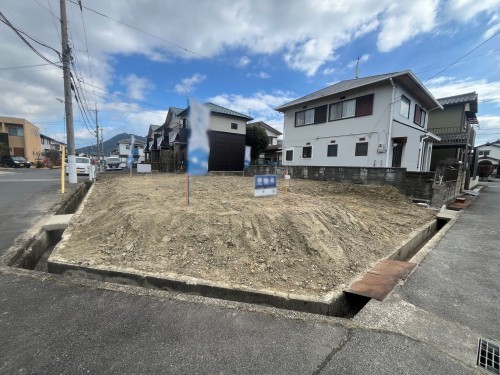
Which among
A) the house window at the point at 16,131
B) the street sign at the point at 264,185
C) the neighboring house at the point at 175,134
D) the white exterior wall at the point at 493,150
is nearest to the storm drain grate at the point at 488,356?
the street sign at the point at 264,185

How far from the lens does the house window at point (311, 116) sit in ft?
47.0

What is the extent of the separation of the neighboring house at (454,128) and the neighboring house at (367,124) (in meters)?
2.27

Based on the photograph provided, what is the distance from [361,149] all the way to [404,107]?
3.26 m

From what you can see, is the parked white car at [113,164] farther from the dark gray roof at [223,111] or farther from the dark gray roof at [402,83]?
the dark gray roof at [402,83]

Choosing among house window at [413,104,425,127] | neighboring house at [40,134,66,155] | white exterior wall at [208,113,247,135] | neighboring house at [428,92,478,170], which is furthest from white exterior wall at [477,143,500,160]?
neighboring house at [40,134,66,155]

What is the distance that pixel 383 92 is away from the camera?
1152cm

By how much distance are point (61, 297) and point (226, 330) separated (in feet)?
5.68

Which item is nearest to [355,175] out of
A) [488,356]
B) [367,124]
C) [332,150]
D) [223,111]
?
[367,124]

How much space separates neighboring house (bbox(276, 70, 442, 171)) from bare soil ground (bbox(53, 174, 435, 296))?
820 centimetres

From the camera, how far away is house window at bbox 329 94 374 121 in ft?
39.7

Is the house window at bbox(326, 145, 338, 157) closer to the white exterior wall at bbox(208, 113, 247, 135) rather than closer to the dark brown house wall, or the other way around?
the dark brown house wall

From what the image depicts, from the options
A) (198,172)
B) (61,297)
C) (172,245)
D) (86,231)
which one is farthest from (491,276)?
(86,231)

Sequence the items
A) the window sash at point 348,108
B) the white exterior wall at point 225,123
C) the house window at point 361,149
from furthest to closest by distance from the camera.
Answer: the white exterior wall at point 225,123, the window sash at point 348,108, the house window at point 361,149

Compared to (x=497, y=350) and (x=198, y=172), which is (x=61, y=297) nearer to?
(x=198, y=172)
